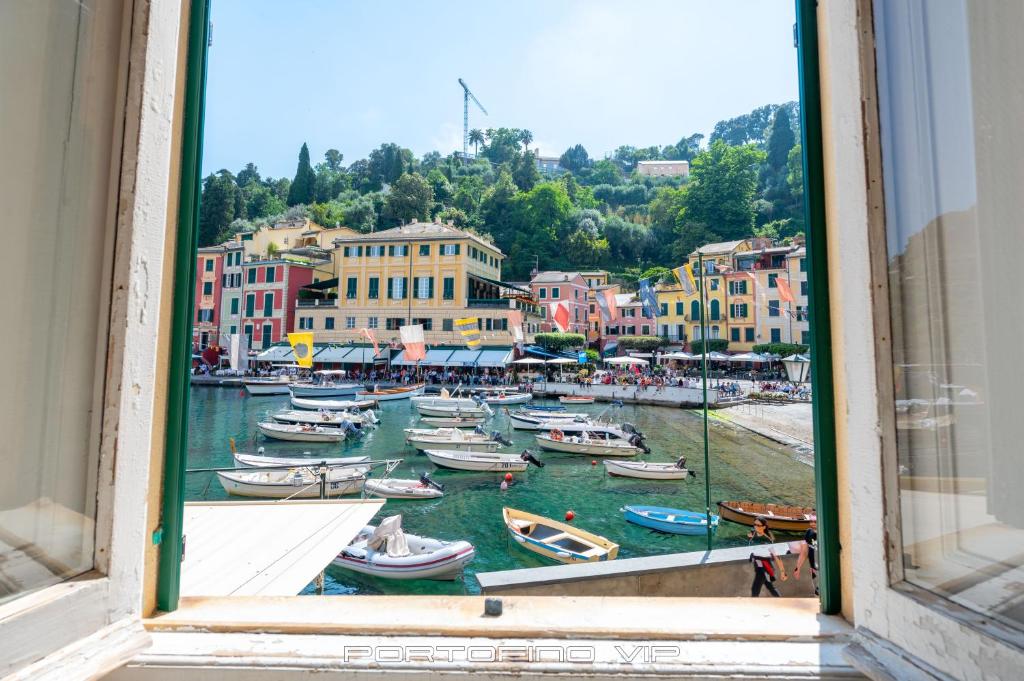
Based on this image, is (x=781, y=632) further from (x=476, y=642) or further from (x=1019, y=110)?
(x=1019, y=110)

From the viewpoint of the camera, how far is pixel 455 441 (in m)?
15.0

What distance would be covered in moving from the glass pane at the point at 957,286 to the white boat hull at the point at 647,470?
41.0 ft

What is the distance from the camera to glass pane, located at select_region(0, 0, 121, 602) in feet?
3.05

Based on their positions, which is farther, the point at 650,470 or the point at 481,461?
the point at 481,461

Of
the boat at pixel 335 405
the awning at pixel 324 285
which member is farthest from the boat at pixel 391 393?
the awning at pixel 324 285

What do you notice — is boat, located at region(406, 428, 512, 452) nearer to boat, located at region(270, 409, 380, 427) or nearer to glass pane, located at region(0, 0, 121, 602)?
boat, located at region(270, 409, 380, 427)

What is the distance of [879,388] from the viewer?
985mm


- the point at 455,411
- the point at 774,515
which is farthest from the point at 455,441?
the point at 774,515

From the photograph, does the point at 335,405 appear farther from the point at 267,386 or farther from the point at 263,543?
the point at 263,543

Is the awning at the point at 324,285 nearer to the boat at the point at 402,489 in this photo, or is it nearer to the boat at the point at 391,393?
the boat at the point at 391,393

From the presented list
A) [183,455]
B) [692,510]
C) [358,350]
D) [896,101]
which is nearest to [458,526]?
[692,510]

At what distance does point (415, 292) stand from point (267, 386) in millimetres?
9916

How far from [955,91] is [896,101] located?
0.09 meters

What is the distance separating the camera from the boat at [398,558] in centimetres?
728
